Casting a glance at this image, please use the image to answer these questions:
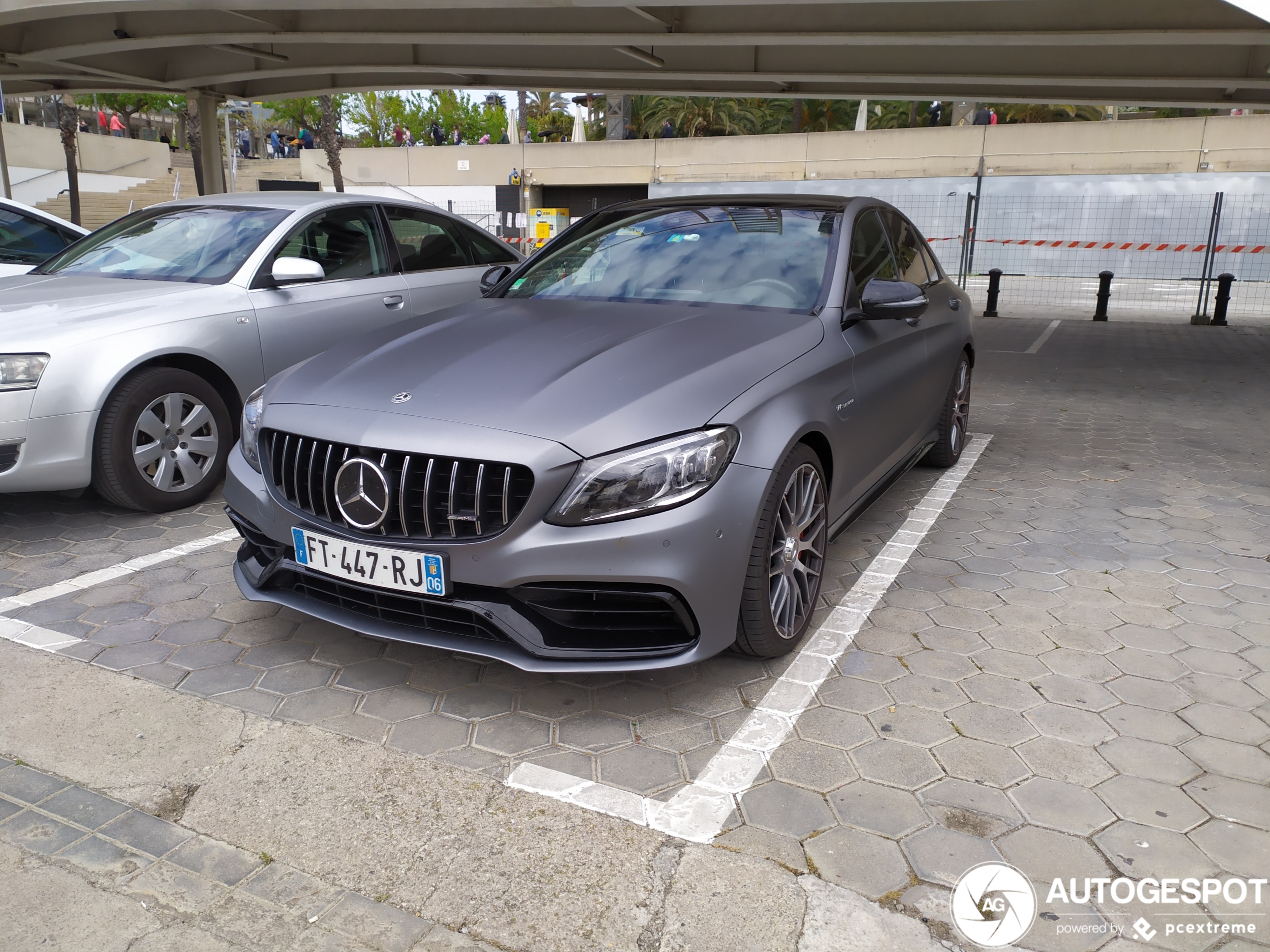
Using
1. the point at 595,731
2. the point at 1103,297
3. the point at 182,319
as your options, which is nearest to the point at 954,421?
the point at 595,731

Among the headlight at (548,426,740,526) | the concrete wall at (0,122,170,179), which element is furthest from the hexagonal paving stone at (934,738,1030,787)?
the concrete wall at (0,122,170,179)

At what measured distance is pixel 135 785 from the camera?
260 cm

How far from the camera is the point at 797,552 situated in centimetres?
326

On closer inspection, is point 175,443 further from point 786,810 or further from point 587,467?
point 786,810

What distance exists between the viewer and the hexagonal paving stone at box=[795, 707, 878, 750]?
2842 mm

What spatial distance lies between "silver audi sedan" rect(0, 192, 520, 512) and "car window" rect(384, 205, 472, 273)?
12mm

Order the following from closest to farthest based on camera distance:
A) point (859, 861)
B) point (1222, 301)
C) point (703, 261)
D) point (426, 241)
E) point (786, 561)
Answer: point (859, 861)
point (786, 561)
point (703, 261)
point (426, 241)
point (1222, 301)

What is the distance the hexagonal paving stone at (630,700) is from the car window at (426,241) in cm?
392

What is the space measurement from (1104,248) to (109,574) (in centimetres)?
2604

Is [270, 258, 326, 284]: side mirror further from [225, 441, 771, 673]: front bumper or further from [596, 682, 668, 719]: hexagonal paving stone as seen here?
[596, 682, 668, 719]: hexagonal paving stone

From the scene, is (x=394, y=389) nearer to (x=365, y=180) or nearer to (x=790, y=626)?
(x=790, y=626)

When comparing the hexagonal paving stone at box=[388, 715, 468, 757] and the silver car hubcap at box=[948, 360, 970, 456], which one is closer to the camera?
the hexagonal paving stone at box=[388, 715, 468, 757]

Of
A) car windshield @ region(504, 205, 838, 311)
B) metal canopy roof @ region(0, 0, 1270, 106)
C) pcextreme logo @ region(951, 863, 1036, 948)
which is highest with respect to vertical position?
metal canopy roof @ region(0, 0, 1270, 106)

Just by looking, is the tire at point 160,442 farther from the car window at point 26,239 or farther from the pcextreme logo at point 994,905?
the pcextreme logo at point 994,905
